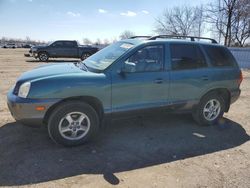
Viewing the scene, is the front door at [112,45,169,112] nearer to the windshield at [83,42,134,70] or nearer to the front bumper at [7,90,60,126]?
the windshield at [83,42,134,70]

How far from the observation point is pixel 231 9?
3056cm

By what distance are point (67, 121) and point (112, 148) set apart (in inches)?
34.2

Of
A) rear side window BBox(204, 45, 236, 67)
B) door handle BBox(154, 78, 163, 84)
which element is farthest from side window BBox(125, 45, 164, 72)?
rear side window BBox(204, 45, 236, 67)

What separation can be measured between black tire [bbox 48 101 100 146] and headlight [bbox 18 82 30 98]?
49 centimetres

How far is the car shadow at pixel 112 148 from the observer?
3.42 meters

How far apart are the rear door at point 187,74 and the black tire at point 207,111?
0.24 metres

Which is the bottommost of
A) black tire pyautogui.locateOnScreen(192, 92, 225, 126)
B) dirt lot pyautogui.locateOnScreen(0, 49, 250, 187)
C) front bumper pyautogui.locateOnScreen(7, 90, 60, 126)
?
dirt lot pyautogui.locateOnScreen(0, 49, 250, 187)

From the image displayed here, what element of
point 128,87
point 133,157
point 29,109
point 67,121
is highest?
point 128,87

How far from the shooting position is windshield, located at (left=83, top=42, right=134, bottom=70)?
438cm

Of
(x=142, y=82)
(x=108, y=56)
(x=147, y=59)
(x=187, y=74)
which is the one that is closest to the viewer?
(x=142, y=82)

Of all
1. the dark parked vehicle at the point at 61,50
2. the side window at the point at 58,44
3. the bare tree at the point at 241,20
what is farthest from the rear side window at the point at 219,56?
the bare tree at the point at 241,20

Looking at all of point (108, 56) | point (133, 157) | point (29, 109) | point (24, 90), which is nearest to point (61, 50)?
point (108, 56)

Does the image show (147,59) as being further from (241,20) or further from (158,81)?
(241,20)

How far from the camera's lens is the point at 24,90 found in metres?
3.77
